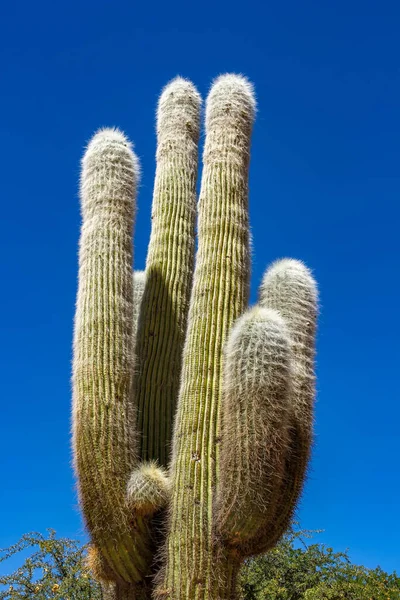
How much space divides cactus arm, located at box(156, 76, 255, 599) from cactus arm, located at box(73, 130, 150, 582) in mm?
401

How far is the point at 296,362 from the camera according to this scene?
6.52m

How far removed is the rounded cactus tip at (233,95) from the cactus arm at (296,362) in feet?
5.35

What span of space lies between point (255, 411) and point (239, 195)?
7.59 feet

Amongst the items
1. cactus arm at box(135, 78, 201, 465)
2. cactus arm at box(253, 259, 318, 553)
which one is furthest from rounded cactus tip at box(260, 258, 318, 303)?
cactus arm at box(135, 78, 201, 465)

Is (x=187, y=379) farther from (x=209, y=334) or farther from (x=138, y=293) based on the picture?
(x=138, y=293)

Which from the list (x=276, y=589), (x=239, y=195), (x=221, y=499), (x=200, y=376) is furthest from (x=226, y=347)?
(x=276, y=589)

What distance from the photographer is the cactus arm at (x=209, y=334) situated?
588cm

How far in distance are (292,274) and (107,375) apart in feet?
5.96

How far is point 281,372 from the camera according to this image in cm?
577

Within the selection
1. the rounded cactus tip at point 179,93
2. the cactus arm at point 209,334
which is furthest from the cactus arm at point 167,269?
the cactus arm at point 209,334

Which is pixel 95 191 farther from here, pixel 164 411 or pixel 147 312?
pixel 164 411

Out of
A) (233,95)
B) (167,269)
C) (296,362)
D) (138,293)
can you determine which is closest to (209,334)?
(296,362)

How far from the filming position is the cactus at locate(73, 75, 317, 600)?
5785mm

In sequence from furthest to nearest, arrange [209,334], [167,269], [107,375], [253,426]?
[167,269], [209,334], [107,375], [253,426]
